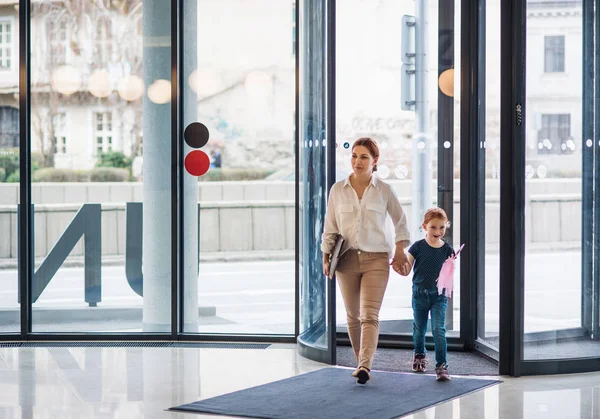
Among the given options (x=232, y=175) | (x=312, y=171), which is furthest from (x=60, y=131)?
(x=312, y=171)

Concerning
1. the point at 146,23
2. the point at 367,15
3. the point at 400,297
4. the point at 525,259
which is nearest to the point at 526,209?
the point at 525,259

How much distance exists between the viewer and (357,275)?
613 centimetres

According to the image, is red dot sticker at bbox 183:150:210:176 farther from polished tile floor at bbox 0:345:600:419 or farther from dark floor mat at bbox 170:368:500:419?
dark floor mat at bbox 170:368:500:419

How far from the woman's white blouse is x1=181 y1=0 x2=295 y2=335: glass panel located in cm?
167

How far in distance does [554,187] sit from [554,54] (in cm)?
89

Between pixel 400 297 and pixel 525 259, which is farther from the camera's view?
pixel 400 297

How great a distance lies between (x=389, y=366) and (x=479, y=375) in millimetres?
672

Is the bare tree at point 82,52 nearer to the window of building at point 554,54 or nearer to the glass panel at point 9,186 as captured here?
the glass panel at point 9,186

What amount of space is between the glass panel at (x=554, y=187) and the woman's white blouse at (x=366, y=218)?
93 cm

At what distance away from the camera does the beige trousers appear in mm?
5965

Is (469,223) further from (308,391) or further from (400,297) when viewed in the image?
Result: (308,391)

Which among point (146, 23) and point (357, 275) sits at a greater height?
point (146, 23)

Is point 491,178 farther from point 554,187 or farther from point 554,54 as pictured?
point 554,54

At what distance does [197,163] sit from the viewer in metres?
7.87
